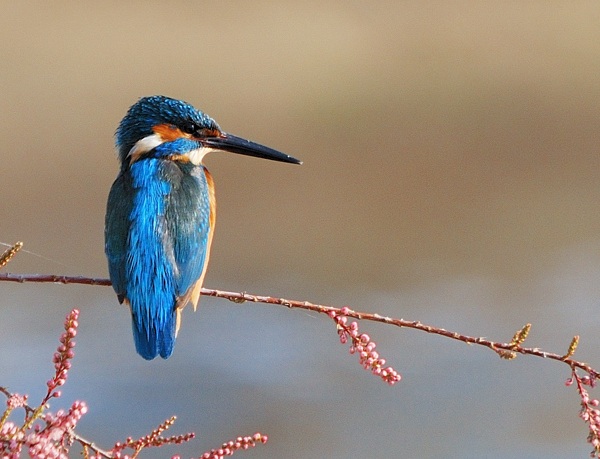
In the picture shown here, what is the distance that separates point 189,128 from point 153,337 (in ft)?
2.21

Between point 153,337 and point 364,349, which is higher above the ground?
point 153,337

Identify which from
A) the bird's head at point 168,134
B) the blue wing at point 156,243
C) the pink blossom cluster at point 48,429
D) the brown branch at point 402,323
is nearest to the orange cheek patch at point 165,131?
the bird's head at point 168,134

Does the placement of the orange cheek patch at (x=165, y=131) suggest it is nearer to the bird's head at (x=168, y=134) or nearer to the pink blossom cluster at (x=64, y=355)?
the bird's head at (x=168, y=134)

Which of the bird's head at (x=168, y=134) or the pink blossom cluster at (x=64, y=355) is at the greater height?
the bird's head at (x=168, y=134)

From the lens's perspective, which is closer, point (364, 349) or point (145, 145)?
point (364, 349)

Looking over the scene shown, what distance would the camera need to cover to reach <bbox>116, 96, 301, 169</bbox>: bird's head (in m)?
2.45

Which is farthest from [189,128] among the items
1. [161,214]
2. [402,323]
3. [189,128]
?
[402,323]

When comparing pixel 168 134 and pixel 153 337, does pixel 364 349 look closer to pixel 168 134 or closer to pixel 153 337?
pixel 153 337

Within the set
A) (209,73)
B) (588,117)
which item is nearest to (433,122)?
(588,117)

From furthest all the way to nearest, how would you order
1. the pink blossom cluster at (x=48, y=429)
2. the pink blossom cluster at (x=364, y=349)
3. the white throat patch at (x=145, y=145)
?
the white throat patch at (x=145, y=145) → the pink blossom cluster at (x=364, y=349) → the pink blossom cluster at (x=48, y=429)

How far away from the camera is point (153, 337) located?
1994 millimetres

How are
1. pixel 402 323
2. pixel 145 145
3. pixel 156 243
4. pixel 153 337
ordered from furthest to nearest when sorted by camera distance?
1. pixel 145 145
2. pixel 156 243
3. pixel 153 337
4. pixel 402 323

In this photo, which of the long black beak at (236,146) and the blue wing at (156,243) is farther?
the long black beak at (236,146)

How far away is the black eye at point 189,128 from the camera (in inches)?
97.6
